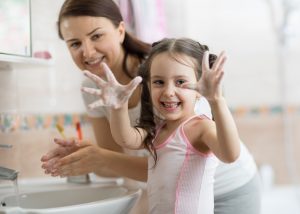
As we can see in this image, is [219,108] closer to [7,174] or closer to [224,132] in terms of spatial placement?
[224,132]

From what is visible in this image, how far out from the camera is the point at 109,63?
3.22 feet

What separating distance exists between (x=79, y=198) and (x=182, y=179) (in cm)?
32

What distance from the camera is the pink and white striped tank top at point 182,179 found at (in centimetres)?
79

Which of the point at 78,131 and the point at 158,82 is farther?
the point at 78,131

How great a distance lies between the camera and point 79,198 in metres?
1.00

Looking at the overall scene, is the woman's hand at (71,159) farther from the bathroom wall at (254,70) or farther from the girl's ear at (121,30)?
the bathroom wall at (254,70)

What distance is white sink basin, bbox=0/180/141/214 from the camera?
0.88 meters

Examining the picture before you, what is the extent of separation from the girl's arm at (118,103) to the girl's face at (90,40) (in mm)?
164

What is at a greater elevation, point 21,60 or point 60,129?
point 21,60

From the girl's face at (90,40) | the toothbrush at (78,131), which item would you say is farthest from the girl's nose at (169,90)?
the toothbrush at (78,131)

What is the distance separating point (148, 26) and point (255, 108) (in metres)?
0.71

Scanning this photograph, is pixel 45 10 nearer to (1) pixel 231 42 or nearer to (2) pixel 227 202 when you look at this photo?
(2) pixel 227 202

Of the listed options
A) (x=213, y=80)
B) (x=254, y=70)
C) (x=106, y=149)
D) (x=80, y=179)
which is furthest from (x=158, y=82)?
(x=254, y=70)

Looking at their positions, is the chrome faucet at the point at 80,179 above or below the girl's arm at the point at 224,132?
below
